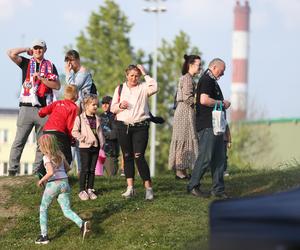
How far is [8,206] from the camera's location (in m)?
12.6

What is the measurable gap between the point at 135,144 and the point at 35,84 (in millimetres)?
1935

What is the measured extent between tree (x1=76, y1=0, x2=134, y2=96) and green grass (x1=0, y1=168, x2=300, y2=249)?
4078 centimetres

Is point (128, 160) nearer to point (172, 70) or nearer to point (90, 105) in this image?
point (90, 105)

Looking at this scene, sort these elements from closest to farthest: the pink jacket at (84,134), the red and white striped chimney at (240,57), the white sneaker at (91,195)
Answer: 1. the pink jacket at (84,134)
2. the white sneaker at (91,195)
3. the red and white striped chimney at (240,57)

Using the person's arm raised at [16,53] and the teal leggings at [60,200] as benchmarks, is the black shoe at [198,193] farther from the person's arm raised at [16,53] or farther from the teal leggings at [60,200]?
the person's arm raised at [16,53]

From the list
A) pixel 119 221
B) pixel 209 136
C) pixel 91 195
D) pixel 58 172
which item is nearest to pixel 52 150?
pixel 58 172

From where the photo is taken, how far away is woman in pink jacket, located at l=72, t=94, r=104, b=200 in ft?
40.7

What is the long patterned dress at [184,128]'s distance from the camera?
14.4m

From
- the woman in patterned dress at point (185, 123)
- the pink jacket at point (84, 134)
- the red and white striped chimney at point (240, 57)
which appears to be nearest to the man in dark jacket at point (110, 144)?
the woman in patterned dress at point (185, 123)

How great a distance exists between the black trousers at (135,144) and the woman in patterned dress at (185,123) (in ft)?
7.15

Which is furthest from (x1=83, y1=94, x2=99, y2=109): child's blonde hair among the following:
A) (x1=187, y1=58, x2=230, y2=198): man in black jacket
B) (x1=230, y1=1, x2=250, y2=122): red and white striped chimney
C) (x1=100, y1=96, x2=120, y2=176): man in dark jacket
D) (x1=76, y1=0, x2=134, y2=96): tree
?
(x1=230, y1=1, x2=250, y2=122): red and white striped chimney

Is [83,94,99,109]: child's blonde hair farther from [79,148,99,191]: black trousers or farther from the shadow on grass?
the shadow on grass

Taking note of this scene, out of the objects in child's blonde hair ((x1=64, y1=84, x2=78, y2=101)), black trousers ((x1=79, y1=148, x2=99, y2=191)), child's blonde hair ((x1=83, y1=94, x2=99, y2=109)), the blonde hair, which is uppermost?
child's blonde hair ((x1=64, y1=84, x2=78, y2=101))

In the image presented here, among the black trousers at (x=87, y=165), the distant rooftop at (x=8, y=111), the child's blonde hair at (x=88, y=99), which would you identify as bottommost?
the distant rooftop at (x=8, y=111)
